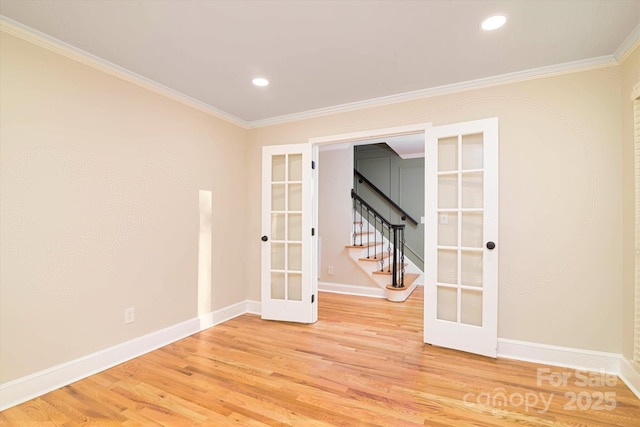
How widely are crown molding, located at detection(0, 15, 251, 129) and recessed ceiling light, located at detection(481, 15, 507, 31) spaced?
2820 mm

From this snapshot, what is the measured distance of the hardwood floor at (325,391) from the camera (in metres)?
1.83

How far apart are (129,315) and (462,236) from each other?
3194 mm

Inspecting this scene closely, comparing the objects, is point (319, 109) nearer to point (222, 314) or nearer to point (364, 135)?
point (364, 135)

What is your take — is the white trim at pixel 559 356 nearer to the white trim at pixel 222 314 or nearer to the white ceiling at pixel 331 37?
the white ceiling at pixel 331 37

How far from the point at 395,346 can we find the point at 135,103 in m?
3.41

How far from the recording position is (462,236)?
2803 millimetres

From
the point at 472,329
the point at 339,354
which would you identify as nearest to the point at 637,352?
the point at 472,329

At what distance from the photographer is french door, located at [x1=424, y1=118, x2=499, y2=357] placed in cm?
264

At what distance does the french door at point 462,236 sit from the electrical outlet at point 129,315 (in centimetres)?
281

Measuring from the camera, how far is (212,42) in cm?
218

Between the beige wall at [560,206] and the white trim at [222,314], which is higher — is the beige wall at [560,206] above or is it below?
above

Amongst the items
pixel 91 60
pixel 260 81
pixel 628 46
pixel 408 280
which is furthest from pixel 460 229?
pixel 91 60

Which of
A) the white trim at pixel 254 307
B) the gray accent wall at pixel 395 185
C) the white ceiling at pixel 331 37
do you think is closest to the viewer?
the white ceiling at pixel 331 37

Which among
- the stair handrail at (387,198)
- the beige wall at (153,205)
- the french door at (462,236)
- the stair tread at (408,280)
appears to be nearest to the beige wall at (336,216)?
the stair tread at (408,280)
